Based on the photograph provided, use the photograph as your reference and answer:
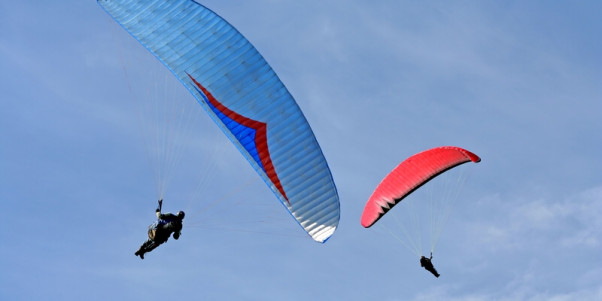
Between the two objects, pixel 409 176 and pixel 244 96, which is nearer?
pixel 244 96

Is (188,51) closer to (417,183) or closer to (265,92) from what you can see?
(265,92)

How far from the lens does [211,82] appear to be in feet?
137

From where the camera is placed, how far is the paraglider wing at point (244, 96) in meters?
41.3

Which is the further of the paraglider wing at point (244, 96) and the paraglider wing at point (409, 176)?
the paraglider wing at point (409, 176)

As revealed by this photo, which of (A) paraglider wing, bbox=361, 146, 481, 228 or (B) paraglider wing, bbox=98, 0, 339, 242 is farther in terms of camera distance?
(A) paraglider wing, bbox=361, 146, 481, 228

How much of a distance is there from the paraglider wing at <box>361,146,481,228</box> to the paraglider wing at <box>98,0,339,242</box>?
182 cm

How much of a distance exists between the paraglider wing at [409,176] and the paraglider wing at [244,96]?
1.82 meters

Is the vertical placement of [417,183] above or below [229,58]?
below

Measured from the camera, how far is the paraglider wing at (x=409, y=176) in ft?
139

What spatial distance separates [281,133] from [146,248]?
5439 mm

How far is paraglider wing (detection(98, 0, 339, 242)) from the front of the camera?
41344mm

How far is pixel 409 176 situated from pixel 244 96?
17.8 ft

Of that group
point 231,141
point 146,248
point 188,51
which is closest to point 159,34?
point 188,51

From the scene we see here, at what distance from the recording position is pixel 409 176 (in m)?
43.0
